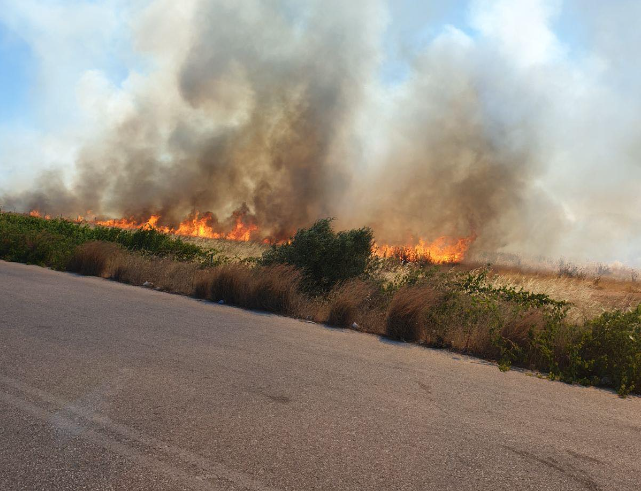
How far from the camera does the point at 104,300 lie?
9.38 metres

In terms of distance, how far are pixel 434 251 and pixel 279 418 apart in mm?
29609

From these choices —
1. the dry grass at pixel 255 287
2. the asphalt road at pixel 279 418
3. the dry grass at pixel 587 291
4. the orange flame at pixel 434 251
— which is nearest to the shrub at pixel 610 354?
the asphalt road at pixel 279 418

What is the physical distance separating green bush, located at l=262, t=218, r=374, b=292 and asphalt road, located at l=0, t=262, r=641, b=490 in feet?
15.4

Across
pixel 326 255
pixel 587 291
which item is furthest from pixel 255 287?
pixel 587 291

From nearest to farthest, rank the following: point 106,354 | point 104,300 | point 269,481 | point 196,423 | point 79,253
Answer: point 269,481
point 196,423
point 106,354
point 104,300
point 79,253

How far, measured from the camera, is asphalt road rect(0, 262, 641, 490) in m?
3.08

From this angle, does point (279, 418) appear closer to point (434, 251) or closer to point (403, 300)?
point (403, 300)

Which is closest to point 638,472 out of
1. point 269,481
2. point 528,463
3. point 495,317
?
point 528,463

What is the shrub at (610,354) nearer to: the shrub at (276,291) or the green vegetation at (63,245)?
the shrub at (276,291)

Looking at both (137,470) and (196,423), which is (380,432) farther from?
(137,470)

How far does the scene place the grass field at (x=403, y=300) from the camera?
652 cm

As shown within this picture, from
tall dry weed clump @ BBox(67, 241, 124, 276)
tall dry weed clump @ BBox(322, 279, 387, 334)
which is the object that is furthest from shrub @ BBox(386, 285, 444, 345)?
tall dry weed clump @ BBox(67, 241, 124, 276)

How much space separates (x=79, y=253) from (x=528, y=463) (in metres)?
14.3

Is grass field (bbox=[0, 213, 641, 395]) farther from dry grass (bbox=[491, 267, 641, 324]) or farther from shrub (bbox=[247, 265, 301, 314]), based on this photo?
dry grass (bbox=[491, 267, 641, 324])
